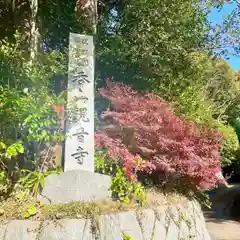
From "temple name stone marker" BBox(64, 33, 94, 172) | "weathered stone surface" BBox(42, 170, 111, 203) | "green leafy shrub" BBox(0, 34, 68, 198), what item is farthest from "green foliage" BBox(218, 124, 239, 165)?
"green leafy shrub" BBox(0, 34, 68, 198)

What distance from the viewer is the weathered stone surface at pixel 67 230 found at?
3121mm

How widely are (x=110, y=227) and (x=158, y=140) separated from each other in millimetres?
1786

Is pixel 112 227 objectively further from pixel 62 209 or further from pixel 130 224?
pixel 62 209

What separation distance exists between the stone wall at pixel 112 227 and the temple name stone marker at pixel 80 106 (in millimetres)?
809

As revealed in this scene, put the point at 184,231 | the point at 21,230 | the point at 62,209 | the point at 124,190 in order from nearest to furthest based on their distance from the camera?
1. the point at 21,230
2. the point at 62,209
3. the point at 124,190
4. the point at 184,231

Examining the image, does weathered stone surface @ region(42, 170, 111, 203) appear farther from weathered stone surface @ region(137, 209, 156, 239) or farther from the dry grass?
weathered stone surface @ region(137, 209, 156, 239)

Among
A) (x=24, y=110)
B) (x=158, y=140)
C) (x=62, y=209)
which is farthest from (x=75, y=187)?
(x=158, y=140)

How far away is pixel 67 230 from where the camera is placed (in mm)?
3145

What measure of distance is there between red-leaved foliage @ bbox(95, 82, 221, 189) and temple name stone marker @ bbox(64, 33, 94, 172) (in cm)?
70

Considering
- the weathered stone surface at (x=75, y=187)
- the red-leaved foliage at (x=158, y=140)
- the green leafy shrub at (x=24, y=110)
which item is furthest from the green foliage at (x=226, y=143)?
the green leafy shrub at (x=24, y=110)

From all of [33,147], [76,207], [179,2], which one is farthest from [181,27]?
[76,207]

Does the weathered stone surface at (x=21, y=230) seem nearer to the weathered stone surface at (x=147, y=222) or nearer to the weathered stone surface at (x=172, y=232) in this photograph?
the weathered stone surface at (x=147, y=222)

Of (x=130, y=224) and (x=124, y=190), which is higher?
(x=124, y=190)

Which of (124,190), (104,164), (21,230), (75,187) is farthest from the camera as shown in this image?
(104,164)
